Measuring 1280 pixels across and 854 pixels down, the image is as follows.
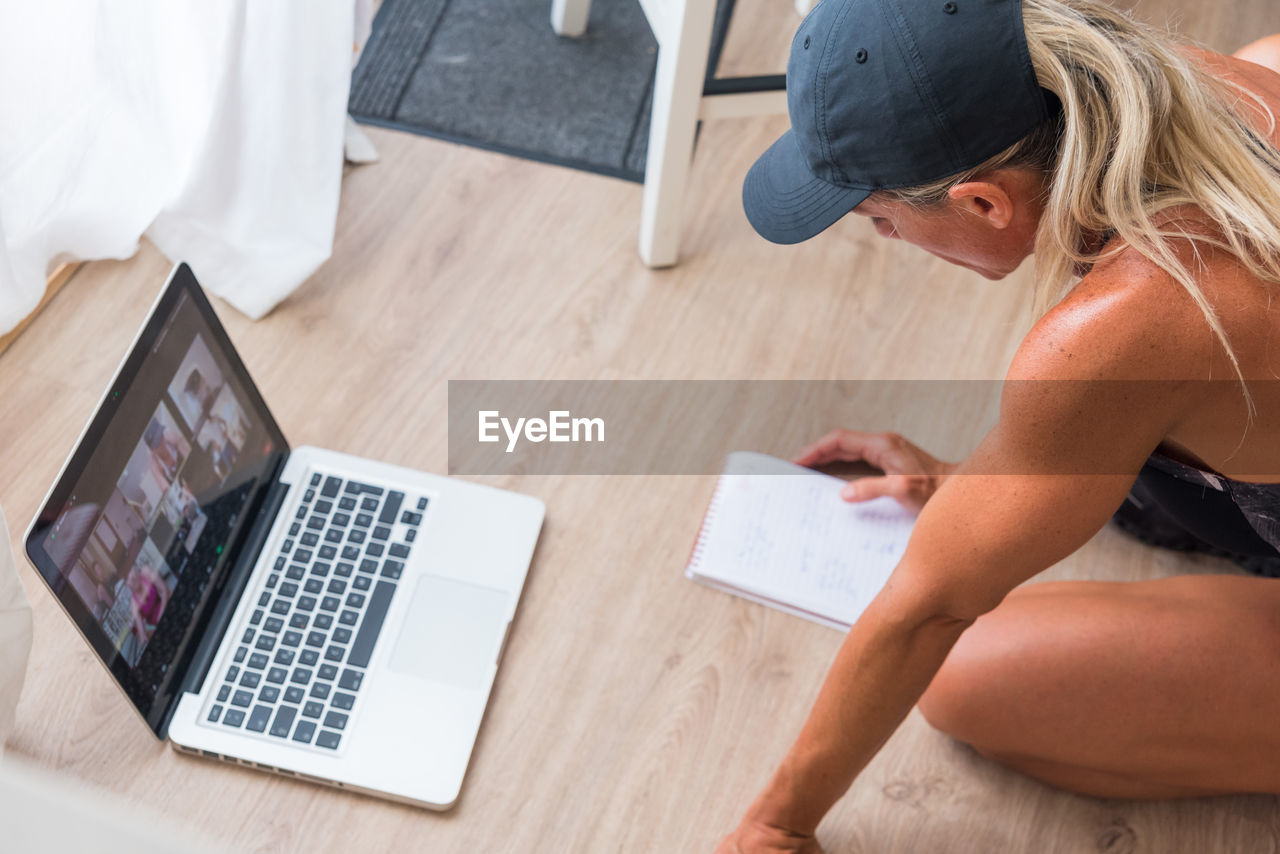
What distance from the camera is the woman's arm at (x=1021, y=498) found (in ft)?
2.22

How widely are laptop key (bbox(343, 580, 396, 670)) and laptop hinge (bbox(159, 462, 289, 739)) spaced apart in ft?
0.31

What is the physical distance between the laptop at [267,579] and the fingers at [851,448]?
1.00ft

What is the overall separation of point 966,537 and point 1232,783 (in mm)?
464

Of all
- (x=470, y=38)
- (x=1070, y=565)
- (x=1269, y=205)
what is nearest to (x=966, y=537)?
(x=1269, y=205)

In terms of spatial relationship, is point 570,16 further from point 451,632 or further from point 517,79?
point 451,632

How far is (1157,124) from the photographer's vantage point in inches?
25.8

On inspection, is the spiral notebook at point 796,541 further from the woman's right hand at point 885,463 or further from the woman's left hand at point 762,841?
the woman's left hand at point 762,841

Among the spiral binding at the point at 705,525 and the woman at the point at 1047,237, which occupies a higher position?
the woman at the point at 1047,237

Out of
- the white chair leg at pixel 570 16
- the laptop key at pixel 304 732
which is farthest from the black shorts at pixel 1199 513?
the white chair leg at pixel 570 16

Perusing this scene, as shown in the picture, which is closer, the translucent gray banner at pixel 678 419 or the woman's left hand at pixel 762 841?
the woman's left hand at pixel 762 841

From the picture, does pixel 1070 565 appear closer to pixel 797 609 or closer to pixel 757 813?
pixel 797 609

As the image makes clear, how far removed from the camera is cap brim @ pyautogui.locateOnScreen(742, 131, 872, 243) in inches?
30.1

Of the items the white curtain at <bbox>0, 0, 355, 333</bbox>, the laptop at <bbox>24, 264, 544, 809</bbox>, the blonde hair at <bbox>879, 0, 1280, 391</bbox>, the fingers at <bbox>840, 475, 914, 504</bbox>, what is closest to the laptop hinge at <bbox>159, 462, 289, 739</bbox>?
the laptop at <bbox>24, 264, 544, 809</bbox>

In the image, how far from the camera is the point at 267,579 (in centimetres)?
98
